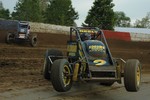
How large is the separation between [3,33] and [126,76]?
15.6 m

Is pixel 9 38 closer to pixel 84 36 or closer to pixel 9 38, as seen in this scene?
pixel 9 38

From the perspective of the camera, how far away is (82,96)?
31.8 ft

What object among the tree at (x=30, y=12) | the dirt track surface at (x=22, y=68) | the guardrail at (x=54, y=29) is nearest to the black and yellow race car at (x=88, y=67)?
the dirt track surface at (x=22, y=68)

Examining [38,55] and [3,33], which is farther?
[3,33]

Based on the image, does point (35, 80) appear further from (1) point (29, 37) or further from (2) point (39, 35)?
(2) point (39, 35)

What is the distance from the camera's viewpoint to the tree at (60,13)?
2135 inches

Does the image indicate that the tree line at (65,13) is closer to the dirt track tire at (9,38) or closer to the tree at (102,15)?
the tree at (102,15)

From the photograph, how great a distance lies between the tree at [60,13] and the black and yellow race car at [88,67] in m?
42.5

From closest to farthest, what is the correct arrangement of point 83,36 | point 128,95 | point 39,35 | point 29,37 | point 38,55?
point 128,95 < point 83,36 < point 38,55 < point 29,37 < point 39,35

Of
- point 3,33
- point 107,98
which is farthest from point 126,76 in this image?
point 3,33

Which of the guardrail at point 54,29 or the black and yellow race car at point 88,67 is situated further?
the guardrail at point 54,29

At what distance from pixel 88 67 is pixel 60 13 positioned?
46.0m

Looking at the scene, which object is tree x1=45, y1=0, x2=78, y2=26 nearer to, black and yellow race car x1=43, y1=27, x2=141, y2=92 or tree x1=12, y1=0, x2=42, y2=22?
tree x1=12, y1=0, x2=42, y2=22

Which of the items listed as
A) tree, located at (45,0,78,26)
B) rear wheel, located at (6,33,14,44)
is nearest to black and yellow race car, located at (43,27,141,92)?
rear wheel, located at (6,33,14,44)
